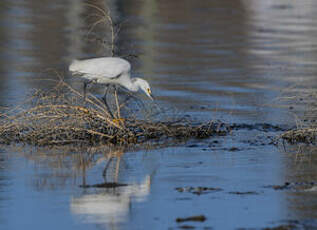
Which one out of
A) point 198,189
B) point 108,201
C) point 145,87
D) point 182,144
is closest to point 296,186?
point 198,189

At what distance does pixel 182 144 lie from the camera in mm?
10984

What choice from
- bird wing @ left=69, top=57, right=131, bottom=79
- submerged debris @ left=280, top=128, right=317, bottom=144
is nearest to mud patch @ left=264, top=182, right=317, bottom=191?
submerged debris @ left=280, top=128, right=317, bottom=144

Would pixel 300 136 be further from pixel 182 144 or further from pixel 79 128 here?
pixel 79 128

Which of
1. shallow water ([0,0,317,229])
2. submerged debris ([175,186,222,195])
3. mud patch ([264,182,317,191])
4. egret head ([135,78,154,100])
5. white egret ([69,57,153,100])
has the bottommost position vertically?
shallow water ([0,0,317,229])

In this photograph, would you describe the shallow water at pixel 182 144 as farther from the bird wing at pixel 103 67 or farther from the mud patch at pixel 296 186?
the bird wing at pixel 103 67

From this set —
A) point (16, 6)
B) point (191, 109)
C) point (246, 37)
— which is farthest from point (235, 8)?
point (191, 109)

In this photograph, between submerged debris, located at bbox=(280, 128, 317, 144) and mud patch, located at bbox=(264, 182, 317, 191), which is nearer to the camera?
mud patch, located at bbox=(264, 182, 317, 191)

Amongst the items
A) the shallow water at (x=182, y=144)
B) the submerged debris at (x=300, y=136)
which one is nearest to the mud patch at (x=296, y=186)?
the shallow water at (x=182, y=144)

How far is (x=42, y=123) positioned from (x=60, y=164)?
1.42 meters

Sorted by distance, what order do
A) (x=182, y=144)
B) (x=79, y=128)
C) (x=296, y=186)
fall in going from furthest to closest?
(x=182, y=144), (x=79, y=128), (x=296, y=186)

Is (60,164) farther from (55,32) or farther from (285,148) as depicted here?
(55,32)

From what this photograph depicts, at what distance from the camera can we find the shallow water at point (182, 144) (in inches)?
307

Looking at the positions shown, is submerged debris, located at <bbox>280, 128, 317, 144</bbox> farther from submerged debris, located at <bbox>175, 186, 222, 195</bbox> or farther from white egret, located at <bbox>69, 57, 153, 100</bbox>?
submerged debris, located at <bbox>175, 186, 222, 195</bbox>

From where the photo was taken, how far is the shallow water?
7.79 m
